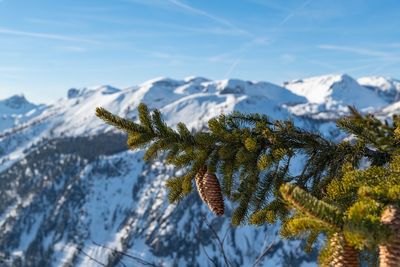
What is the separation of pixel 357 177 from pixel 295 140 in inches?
55.0

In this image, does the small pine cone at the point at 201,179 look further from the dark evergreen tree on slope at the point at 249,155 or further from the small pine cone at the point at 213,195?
the small pine cone at the point at 213,195

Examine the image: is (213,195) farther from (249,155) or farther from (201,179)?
(249,155)

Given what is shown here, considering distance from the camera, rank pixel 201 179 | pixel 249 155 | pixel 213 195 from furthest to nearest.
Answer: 1. pixel 249 155
2. pixel 201 179
3. pixel 213 195

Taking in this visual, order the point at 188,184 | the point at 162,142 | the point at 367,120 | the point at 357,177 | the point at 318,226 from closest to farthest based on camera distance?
the point at 367,120, the point at 318,226, the point at 357,177, the point at 188,184, the point at 162,142

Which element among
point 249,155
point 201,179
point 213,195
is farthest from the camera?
point 249,155

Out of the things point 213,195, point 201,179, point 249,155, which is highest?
point 249,155

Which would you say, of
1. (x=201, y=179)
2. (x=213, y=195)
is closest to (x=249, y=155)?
(x=201, y=179)

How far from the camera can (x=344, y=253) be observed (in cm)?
216

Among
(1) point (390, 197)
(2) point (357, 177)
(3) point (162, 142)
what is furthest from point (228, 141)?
(1) point (390, 197)

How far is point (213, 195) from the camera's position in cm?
377

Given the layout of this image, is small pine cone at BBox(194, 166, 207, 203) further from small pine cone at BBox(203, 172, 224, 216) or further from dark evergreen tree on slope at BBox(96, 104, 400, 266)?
small pine cone at BBox(203, 172, 224, 216)

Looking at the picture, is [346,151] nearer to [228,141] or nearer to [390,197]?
[228,141]

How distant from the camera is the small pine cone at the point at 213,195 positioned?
12.3ft

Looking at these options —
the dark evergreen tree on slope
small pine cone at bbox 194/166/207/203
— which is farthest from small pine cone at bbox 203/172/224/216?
small pine cone at bbox 194/166/207/203
